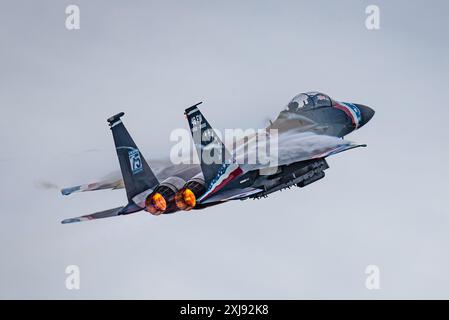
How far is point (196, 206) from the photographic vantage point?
4331 centimetres

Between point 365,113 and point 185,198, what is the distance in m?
10.7

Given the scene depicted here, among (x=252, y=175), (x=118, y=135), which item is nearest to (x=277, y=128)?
(x=252, y=175)

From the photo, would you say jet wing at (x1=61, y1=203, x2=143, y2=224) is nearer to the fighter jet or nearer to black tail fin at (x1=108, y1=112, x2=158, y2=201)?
the fighter jet

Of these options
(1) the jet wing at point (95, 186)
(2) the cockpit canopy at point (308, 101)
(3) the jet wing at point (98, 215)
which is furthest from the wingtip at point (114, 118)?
(2) the cockpit canopy at point (308, 101)

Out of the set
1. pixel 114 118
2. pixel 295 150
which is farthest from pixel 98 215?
pixel 295 150

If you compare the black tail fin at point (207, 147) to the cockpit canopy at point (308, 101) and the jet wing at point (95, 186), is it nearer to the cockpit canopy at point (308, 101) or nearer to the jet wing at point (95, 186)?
the jet wing at point (95, 186)

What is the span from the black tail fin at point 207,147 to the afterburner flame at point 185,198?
Answer: 657 mm

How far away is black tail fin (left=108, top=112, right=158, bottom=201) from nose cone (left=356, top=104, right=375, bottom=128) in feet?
35.2

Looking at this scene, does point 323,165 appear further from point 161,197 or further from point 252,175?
point 161,197

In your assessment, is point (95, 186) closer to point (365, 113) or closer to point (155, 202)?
point (155, 202)

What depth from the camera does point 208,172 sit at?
Answer: 4281cm

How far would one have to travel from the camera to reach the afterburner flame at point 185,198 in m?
43.0

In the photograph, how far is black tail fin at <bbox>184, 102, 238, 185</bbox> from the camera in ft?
139

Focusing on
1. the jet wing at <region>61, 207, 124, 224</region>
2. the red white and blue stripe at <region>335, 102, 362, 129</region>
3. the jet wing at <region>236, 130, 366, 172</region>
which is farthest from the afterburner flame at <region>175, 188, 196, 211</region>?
the red white and blue stripe at <region>335, 102, 362, 129</region>
